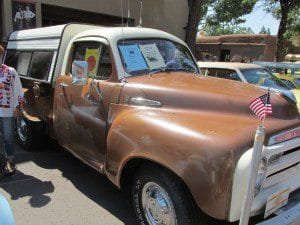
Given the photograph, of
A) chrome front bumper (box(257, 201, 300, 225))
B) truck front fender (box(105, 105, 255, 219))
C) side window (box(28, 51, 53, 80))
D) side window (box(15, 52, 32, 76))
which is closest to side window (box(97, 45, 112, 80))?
truck front fender (box(105, 105, 255, 219))

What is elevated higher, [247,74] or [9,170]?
[247,74]

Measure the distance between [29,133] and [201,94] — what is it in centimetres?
349

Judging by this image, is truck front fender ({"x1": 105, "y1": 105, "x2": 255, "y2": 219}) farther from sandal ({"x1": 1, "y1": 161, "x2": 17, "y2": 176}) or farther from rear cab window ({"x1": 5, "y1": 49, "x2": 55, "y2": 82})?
rear cab window ({"x1": 5, "y1": 49, "x2": 55, "y2": 82})

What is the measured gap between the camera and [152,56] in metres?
4.68

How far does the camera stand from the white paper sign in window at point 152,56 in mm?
4598

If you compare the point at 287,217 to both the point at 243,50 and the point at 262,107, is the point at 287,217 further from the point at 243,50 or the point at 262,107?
the point at 243,50

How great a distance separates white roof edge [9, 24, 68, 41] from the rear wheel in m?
1.31

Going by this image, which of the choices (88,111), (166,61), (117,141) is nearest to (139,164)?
(117,141)

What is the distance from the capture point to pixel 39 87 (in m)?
5.93

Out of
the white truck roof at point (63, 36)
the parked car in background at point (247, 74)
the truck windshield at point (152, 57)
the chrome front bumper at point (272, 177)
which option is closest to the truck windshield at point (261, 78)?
the parked car in background at point (247, 74)

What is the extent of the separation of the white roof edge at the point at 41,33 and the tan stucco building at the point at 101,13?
4.86 meters

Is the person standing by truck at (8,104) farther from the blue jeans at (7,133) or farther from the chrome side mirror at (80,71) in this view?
the chrome side mirror at (80,71)

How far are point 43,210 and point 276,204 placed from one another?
8.32ft

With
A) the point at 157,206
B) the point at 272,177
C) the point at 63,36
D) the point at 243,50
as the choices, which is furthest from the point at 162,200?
the point at 243,50
